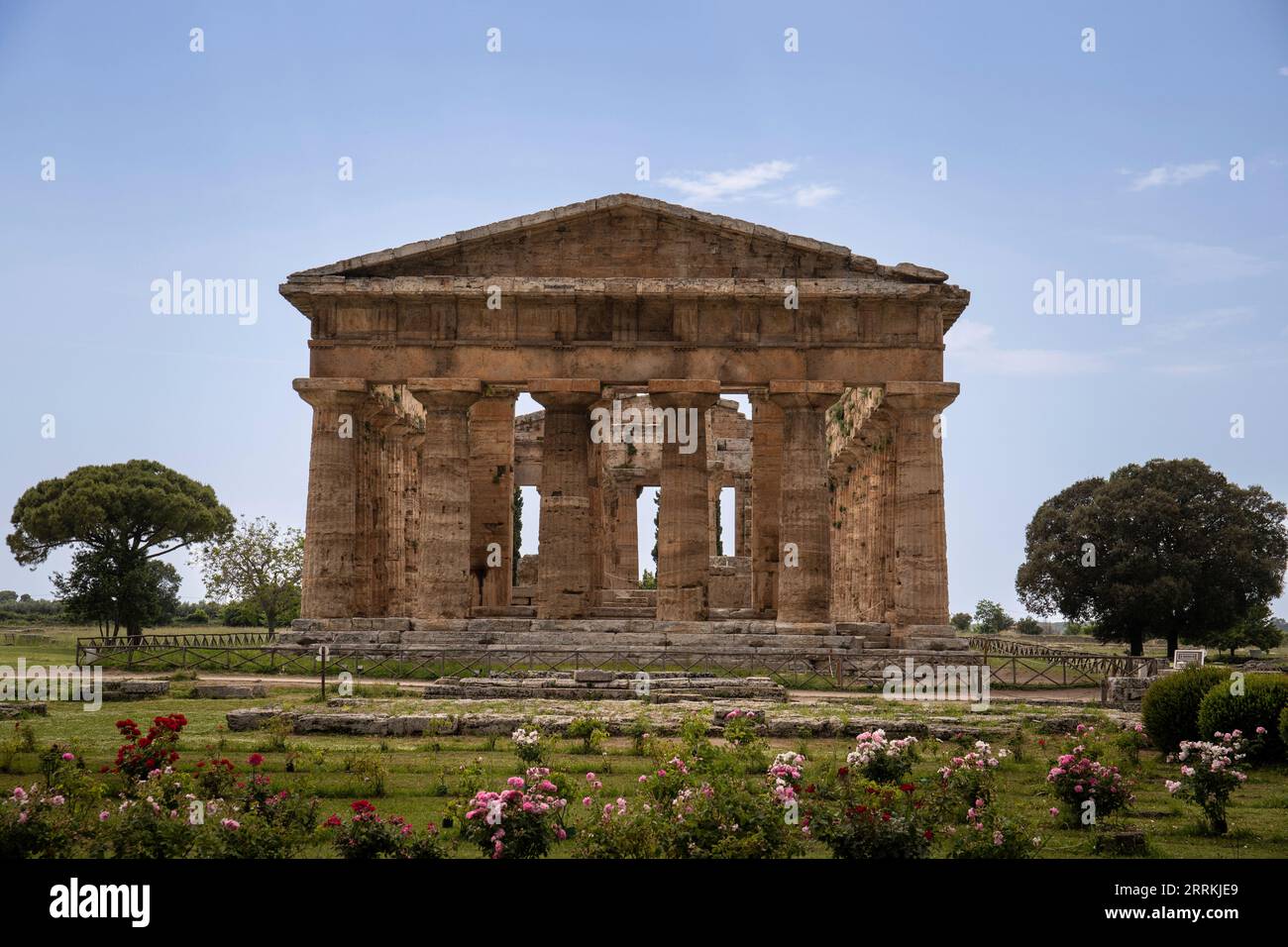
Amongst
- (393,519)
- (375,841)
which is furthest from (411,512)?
(375,841)

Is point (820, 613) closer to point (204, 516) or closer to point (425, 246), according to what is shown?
point (425, 246)

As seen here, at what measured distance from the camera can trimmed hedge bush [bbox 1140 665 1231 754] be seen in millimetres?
20562

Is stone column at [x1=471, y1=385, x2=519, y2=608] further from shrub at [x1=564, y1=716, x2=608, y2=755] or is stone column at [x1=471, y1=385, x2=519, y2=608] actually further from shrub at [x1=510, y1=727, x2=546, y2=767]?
shrub at [x1=510, y1=727, x2=546, y2=767]

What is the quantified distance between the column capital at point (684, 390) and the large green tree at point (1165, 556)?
24.2 m

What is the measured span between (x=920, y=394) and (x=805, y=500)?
15.0ft

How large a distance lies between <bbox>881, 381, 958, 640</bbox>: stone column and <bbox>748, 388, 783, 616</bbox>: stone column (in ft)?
13.9

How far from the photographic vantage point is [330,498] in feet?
127

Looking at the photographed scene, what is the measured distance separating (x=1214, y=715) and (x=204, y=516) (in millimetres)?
54808

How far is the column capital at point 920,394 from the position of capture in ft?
124

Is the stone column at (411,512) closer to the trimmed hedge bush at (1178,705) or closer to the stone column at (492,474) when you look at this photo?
the stone column at (492,474)

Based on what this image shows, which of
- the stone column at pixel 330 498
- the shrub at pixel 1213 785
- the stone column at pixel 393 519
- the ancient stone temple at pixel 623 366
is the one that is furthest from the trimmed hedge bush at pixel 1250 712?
the stone column at pixel 393 519

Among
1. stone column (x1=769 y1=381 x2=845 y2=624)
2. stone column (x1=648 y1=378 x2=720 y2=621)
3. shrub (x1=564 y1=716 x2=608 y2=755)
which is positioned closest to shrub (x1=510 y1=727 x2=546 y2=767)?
shrub (x1=564 y1=716 x2=608 y2=755)
